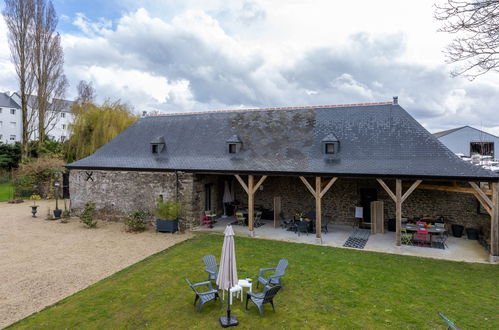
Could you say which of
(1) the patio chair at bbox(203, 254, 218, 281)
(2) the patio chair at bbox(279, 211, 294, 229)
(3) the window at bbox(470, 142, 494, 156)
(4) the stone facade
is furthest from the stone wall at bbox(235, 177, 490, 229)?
(3) the window at bbox(470, 142, 494, 156)

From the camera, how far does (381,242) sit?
10445 mm

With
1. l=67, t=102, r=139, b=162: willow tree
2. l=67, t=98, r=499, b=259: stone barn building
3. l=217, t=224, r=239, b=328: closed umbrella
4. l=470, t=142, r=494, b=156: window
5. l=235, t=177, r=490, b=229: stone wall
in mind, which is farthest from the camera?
l=470, t=142, r=494, b=156: window

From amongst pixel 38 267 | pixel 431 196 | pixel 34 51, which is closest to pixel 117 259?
pixel 38 267

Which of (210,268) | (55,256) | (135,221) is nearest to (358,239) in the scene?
(210,268)

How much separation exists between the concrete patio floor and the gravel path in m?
3.00

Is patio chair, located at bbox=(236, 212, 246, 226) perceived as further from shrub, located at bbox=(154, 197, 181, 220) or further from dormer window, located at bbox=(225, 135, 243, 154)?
dormer window, located at bbox=(225, 135, 243, 154)

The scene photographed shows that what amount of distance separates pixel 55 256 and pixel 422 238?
12391 mm

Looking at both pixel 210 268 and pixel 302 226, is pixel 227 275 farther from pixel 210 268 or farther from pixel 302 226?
pixel 302 226

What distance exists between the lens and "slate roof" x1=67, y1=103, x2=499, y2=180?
1016 cm

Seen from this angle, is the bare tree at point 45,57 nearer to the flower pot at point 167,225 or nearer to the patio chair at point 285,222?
the flower pot at point 167,225

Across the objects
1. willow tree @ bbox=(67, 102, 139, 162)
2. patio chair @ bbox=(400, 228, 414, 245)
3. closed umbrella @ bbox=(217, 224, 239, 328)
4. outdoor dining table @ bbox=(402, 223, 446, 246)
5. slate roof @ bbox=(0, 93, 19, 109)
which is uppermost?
slate roof @ bbox=(0, 93, 19, 109)

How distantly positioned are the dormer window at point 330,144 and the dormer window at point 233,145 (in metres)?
3.80

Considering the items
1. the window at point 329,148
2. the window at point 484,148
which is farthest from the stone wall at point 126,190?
the window at point 484,148

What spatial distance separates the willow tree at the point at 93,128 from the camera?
2206 centimetres
